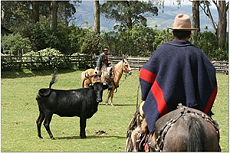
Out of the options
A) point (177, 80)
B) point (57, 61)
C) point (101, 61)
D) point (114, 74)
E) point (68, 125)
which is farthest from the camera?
point (57, 61)

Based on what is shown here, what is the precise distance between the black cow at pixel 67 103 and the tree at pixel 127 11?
169 feet

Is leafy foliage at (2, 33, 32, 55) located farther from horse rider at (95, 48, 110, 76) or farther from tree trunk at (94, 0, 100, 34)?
horse rider at (95, 48, 110, 76)

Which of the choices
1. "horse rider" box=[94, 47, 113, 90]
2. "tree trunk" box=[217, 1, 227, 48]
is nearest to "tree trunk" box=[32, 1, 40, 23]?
"tree trunk" box=[217, 1, 227, 48]

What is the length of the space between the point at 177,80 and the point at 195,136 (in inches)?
33.0

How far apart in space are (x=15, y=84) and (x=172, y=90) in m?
22.8

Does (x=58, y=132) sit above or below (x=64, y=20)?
below

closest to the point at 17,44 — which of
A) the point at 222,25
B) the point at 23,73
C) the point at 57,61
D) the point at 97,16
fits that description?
the point at 57,61

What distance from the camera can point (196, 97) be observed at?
554 centimetres

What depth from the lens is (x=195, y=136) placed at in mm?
4887

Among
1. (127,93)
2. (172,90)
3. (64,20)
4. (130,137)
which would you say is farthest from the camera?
(64,20)

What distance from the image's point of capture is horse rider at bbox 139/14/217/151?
18.0 ft

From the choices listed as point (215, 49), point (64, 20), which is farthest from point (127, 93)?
point (64, 20)

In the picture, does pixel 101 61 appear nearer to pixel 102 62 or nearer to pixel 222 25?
pixel 102 62

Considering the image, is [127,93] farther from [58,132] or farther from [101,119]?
[58,132]
